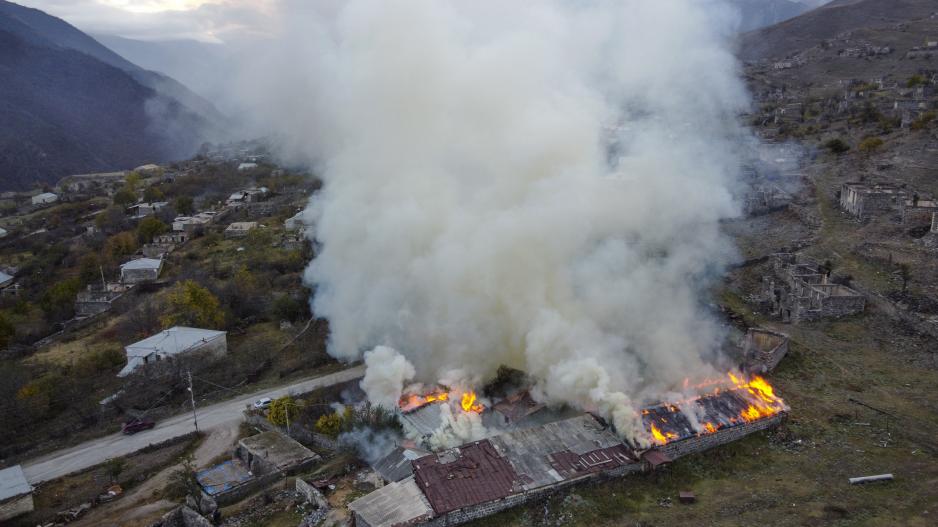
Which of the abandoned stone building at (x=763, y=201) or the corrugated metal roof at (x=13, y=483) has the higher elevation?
the abandoned stone building at (x=763, y=201)

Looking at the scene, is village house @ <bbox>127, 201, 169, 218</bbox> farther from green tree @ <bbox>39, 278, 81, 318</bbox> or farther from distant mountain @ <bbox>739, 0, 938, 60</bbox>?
distant mountain @ <bbox>739, 0, 938, 60</bbox>

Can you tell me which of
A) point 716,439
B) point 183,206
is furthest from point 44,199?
point 716,439

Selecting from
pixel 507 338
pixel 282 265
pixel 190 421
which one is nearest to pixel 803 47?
pixel 282 265

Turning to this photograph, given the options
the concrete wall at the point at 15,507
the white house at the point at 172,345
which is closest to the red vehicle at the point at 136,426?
the white house at the point at 172,345

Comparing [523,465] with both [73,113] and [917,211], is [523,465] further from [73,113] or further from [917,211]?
[73,113]

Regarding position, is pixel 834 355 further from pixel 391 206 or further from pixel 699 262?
pixel 391 206

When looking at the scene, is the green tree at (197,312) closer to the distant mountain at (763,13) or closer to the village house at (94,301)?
the village house at (94,301)

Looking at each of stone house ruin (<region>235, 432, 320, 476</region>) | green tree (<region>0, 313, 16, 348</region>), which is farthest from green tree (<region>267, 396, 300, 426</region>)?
green tree (<region>0, 313, 16, 348</region>)
